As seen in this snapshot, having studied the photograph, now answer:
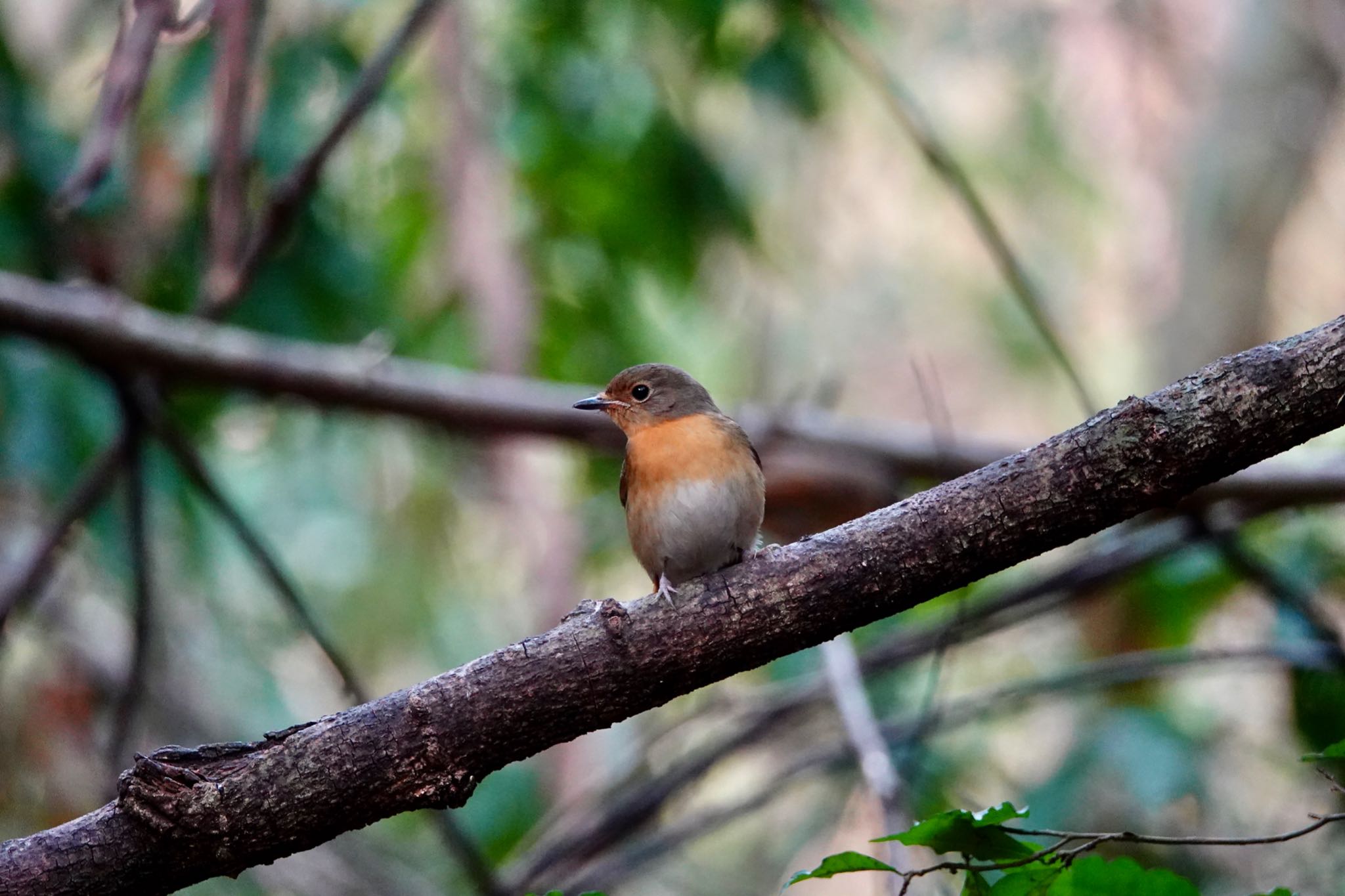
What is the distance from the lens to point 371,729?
242cm

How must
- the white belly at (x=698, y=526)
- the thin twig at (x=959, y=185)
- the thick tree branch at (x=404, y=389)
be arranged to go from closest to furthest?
the white belly at (x=698, y=526) < the thin twig at (x=959, y=185) < the thick tree branch at (x=404, y=389)

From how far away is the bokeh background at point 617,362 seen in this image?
544 centimetres

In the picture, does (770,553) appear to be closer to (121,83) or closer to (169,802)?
(169,802)

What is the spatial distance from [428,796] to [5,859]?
73 centimetres

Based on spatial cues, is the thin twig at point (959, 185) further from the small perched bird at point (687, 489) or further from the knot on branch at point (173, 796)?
the knot on branch at point (173, 796)

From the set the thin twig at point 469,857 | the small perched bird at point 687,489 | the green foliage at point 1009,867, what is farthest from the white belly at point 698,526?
the green foliage at point 1009,867

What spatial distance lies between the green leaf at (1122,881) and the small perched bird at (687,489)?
5.65 feet

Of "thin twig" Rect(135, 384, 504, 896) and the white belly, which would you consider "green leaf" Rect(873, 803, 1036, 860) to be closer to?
the white belly

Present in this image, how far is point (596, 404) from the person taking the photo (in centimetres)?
437

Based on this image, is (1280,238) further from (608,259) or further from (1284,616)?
(608,259)

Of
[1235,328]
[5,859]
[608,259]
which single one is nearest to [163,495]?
[608,259]

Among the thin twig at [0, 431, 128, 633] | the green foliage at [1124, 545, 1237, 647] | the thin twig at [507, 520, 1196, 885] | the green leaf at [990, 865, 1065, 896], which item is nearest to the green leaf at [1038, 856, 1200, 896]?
the green leaf at [990, 865, 1065, 896]

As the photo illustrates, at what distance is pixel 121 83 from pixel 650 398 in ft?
6.43

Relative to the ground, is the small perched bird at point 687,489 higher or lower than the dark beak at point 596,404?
lower
